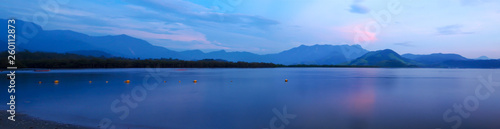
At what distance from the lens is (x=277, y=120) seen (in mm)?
10664

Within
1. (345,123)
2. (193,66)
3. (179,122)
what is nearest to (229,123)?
(179,122)

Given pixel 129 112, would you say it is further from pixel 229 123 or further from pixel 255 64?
pixel 255 64

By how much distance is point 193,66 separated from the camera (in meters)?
121

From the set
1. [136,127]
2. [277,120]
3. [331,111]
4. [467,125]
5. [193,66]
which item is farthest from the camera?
[193,66]

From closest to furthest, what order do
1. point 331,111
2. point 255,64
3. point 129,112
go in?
point 129,112, point 331,111, point 255,64

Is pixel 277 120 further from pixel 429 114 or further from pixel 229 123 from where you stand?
pixel 429 114

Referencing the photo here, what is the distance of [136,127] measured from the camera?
29.3 feet

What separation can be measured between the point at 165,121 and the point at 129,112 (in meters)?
2.63

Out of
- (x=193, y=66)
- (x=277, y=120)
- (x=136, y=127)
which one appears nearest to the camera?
(x=136, y=127)

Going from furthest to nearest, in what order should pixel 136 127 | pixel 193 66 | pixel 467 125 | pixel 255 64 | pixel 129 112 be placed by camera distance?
1. pixel 255 64
2. pixel 193 66
3. pixel 129 112
4. pixel 467 125
5. pixel 136 127

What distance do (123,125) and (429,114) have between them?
12.2 m

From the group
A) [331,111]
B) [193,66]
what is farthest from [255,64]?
[331,111]

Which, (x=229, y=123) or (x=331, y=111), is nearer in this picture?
(x=229, y=123)

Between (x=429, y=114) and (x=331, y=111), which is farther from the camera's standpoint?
(x=331, y=111)
